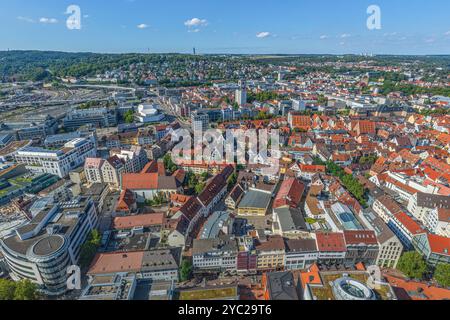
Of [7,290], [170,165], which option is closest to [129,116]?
[170,165]

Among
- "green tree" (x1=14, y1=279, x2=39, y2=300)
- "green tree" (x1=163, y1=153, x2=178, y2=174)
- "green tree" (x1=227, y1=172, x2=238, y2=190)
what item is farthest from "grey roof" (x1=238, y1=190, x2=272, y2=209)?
"green tree" (x1=14, y1=279, x2=39, y2=300)

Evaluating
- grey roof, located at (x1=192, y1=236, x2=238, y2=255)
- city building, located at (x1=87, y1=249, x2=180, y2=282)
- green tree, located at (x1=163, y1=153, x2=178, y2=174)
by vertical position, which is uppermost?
green tree, located at (x1=163, y1=153, x2=178, y2=174)

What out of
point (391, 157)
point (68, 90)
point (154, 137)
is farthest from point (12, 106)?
point (391, 157)

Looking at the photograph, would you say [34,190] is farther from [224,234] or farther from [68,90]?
[68,90]

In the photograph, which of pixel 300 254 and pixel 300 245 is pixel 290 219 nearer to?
pixel 300 245

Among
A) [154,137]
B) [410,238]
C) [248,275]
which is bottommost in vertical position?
[248,275]

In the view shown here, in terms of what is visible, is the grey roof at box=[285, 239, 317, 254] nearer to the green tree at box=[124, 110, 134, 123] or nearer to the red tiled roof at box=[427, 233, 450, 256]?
the red tiled roof at box=[427, 233, 450, 256]

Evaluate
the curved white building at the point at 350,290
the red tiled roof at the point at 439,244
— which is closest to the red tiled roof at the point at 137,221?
the curved white building at the point at 350,290
